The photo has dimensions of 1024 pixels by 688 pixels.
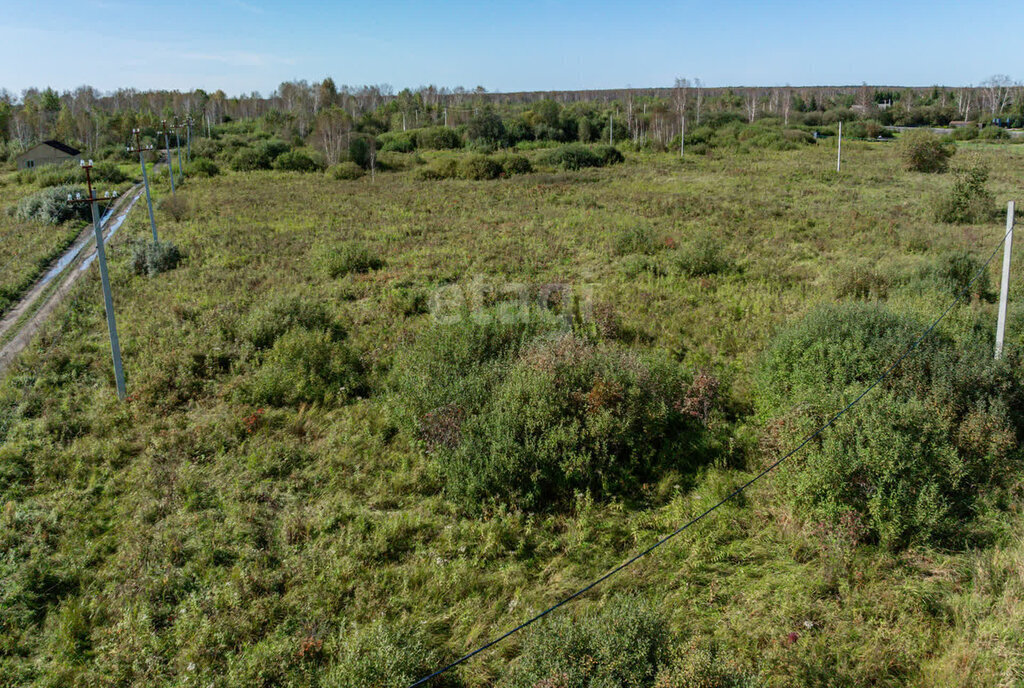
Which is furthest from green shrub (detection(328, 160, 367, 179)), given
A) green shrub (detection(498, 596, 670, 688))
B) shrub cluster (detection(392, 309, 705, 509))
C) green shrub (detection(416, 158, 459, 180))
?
green shrub (detection(498, 596, 670, 688))

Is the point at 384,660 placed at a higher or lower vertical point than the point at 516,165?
lower

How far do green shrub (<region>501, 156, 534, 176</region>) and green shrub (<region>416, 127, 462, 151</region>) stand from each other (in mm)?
17284

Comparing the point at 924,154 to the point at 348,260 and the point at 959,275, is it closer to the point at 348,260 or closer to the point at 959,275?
the point at 959,275

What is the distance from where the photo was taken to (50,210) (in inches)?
1042

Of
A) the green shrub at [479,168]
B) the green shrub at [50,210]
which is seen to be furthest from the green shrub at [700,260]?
the green shrub at [50,210]

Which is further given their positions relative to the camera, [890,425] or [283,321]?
[283,321]

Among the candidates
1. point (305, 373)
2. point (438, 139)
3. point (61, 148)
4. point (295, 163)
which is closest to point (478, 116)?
point (438, 139)

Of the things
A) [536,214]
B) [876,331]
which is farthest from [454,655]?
[536,214]

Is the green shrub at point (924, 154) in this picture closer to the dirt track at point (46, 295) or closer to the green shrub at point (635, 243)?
the green shrub at point (635, 243)

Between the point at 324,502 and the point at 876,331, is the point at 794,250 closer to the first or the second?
the point at 876,331

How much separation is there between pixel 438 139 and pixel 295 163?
13.8 meters

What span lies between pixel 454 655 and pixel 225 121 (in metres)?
100

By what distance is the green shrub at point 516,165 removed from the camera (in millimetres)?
37094

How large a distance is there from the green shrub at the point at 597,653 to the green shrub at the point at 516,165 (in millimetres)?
33734
